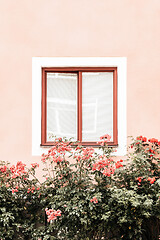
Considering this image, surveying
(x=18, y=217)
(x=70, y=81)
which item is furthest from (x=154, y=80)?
(x=18, y=217)

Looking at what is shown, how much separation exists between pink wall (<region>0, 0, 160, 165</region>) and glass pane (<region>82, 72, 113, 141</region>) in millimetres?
349

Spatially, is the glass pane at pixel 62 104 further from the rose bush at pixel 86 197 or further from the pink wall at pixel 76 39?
the rose bush at pixel 86 197

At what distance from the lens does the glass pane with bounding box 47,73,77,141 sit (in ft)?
18.7

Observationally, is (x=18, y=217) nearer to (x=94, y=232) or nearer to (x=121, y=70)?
(x=94, y=232)

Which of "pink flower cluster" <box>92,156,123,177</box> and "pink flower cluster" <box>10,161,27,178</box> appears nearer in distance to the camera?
"pink flower cluster" <box>92,156,123,177</box>

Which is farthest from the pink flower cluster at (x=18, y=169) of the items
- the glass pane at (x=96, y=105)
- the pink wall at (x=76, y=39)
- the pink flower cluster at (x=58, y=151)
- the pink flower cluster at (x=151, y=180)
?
the pink flower cluster at (x=151, y=180)

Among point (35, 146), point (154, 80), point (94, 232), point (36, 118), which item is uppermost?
point (154, 80)

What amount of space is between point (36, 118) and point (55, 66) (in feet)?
3.00

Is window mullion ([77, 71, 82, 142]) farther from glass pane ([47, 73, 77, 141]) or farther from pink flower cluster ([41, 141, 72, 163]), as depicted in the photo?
pink flower cluster ([41, 141, 72, 163])

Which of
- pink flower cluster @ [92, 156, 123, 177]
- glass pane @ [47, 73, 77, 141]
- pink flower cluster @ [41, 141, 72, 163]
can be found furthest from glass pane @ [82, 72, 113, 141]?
pink flower cluster @ [92, 156, 123, 177]

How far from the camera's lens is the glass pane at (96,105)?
18.7 ft

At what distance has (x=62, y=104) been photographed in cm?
574

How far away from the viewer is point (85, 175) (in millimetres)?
4918

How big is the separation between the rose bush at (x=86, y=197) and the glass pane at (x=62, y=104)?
23.3 inches
